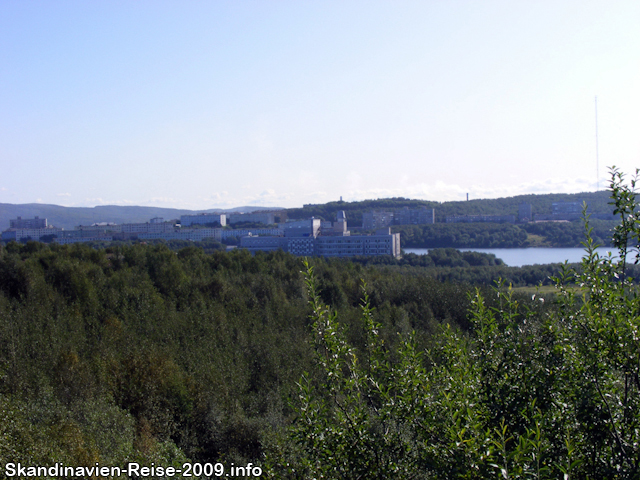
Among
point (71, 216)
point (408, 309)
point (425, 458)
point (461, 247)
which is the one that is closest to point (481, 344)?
point (425, 458)

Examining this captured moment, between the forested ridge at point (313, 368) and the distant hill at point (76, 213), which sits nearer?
the forested ridge at point (313, 368)

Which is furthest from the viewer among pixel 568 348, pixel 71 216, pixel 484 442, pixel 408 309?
pixel 71 216

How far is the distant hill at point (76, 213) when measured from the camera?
270ft

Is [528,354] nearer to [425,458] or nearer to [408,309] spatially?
[425,458]

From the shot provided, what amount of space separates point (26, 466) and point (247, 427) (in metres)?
4.59

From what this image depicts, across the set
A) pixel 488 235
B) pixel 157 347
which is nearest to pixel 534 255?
pixel 488 235

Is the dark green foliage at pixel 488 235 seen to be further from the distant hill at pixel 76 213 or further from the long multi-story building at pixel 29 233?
the distant hill at pixel 76 213

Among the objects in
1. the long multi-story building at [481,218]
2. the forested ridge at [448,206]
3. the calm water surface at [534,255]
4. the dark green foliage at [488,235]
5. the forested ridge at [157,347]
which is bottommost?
the forested ridge at [157,347]

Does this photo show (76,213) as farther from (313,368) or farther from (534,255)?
(313,368)

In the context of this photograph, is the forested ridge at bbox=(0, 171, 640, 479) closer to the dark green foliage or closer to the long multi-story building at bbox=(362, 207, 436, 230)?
the dark green foliage

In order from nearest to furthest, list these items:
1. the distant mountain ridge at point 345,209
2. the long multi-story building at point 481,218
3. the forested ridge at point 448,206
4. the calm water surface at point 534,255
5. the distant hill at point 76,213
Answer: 1. the calm water surface at point 534,255
2. the long multi-story building at point 481,218
3. the forested ridge at point 448,206
4. the distant mountain ridge at point 345,209
5. the distant hill at point 76,213

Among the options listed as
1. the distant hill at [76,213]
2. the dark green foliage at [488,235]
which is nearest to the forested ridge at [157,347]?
the dark green foliage at [488,235]

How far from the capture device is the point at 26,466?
6320 mm

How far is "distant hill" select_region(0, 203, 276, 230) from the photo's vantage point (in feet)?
270
